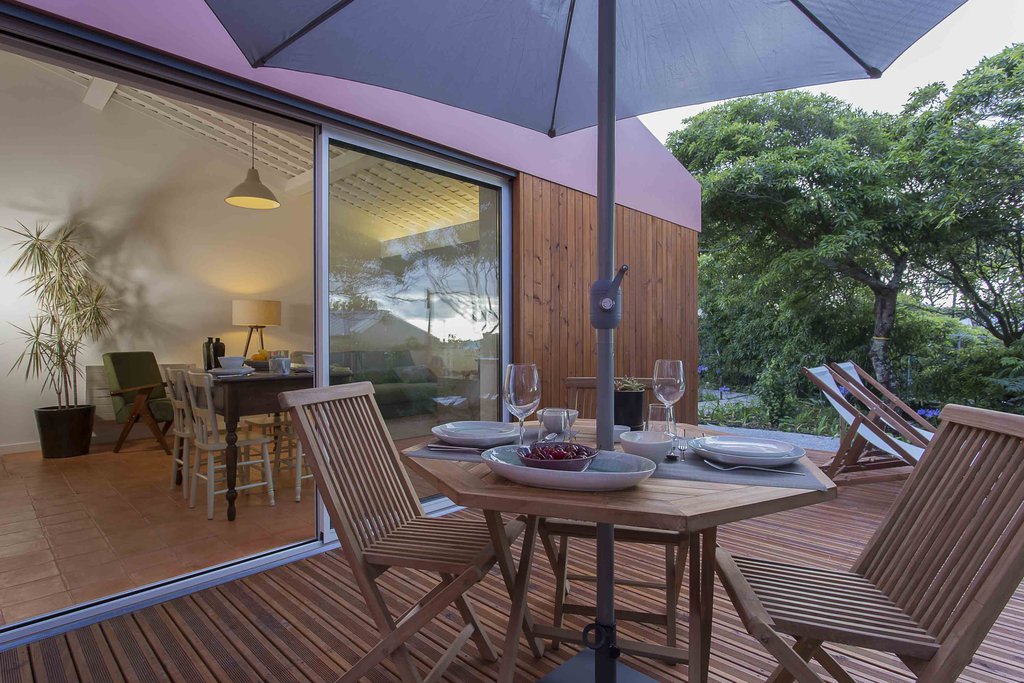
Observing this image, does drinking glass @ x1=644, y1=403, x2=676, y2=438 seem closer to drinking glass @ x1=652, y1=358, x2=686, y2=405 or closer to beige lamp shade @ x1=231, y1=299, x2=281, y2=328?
drinking glass @ x1=652, y1=358, x2=686, y2=405

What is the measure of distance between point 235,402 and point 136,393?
110 inches

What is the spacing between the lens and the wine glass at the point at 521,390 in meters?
1.55

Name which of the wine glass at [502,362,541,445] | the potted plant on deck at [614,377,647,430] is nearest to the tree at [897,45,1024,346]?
the potted plant on deck at [614,377,647,430]

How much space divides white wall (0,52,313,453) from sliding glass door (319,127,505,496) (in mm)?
3705

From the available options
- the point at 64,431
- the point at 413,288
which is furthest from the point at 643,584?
the point at 64,431

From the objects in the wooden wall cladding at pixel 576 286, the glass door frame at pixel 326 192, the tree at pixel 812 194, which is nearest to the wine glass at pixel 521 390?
the glass door frame at pixel 326 192

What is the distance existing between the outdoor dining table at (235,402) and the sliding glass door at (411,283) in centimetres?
90

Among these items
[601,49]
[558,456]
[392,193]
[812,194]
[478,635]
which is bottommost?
[478,635]

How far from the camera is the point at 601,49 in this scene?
4.41 feet

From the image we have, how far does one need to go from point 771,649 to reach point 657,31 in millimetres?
1828

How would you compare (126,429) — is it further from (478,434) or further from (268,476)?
(478,434)

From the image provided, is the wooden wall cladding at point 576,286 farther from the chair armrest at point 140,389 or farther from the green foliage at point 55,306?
the green foliage at point 55,306

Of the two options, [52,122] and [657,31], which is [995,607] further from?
[52,122]

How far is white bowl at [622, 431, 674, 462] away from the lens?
4.37ft
